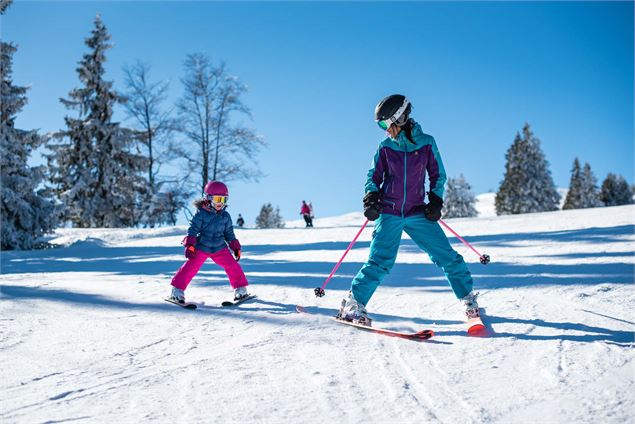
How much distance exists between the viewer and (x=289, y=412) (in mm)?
1952

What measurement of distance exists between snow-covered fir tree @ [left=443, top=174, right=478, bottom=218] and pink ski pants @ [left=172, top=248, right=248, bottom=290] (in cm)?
5306

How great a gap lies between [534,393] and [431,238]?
1.74 m

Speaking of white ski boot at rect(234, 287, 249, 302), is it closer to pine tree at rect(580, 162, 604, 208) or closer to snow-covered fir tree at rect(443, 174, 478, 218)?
snow-covered fir tree at rect(443, 174, 478, 218)

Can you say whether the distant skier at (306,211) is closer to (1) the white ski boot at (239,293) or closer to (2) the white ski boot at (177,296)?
(1) the white ski boot at (239,293)

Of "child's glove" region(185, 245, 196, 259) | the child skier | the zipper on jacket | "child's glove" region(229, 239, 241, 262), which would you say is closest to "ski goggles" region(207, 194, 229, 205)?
the child skier

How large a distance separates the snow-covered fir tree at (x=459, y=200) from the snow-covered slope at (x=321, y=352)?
167 feet

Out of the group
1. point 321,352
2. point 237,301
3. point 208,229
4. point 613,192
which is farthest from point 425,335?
point 613,192

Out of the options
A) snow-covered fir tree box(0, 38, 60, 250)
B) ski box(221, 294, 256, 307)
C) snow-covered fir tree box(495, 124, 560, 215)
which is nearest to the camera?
ski box(221, 294, 256, 307)

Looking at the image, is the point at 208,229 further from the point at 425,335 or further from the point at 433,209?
the point at 425,335

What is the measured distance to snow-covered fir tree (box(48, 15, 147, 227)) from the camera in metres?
24.7

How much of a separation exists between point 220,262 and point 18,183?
457 inches

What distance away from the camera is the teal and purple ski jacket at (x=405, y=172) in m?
3.75

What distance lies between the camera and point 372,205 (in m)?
3.72

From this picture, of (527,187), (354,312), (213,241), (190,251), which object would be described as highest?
(527,187)
